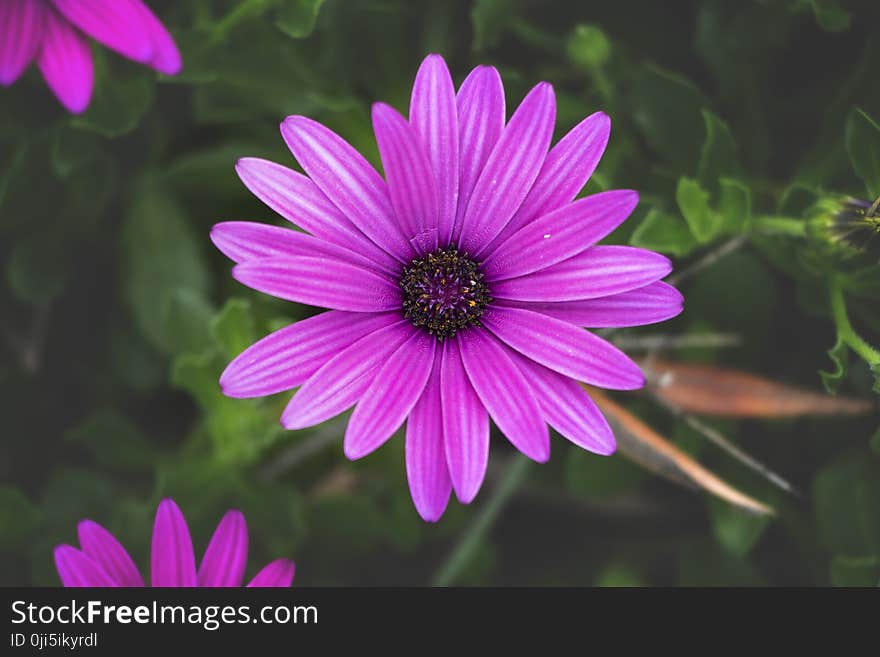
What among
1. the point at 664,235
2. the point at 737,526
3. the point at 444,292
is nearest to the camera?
the point at 444,292

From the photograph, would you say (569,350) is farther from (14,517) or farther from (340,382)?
(14,517)

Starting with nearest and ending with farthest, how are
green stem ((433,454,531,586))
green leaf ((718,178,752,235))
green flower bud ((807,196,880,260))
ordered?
green flower bud ((807,196,880,260)), green leaf ((718,178,752,235)), green stem ((433,454,531,586))

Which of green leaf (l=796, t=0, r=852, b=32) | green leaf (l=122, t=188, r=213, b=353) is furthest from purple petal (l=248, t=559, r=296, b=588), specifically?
green leaf (l=796, t=0, r=852, b=32)

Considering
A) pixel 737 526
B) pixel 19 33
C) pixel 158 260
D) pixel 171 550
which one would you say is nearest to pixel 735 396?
pixel 737 526

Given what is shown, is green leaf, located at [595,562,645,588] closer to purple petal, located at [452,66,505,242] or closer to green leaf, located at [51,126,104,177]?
purple petal, located at [452,66,505,242]

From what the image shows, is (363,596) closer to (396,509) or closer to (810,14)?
(396,509)

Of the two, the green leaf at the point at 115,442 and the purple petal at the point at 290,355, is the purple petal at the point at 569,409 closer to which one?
the purple petal at the point at 290,355
